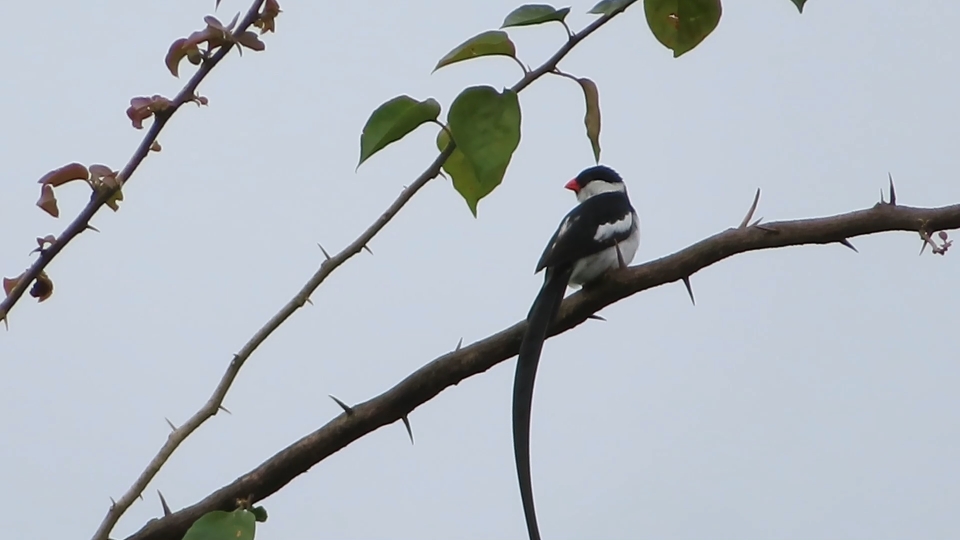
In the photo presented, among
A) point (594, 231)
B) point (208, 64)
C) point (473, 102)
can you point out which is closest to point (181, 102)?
point (208, 64)

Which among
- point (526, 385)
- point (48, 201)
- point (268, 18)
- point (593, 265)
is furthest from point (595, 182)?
point (48, 201)

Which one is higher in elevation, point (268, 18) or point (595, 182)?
point (595, 182)

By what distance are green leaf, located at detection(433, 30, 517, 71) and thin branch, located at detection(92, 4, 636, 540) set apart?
0.05 metres

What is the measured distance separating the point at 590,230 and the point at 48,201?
2.11 metres

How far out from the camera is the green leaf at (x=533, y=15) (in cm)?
114

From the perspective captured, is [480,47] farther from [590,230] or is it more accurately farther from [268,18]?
[590,230]

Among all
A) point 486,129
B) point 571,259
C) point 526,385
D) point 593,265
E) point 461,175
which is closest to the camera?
point 486,129

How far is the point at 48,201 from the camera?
135 centimetres

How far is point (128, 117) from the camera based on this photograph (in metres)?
1.41

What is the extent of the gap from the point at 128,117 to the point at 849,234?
1087mm

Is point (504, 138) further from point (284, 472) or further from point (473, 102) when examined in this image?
point (284, 472)

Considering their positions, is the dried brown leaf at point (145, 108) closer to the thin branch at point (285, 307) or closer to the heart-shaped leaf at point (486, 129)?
the thin branch at point (285, 307)

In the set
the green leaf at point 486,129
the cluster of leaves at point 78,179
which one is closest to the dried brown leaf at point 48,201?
the cluster of leaves at point 78,179

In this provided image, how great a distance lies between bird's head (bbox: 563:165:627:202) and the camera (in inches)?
195
